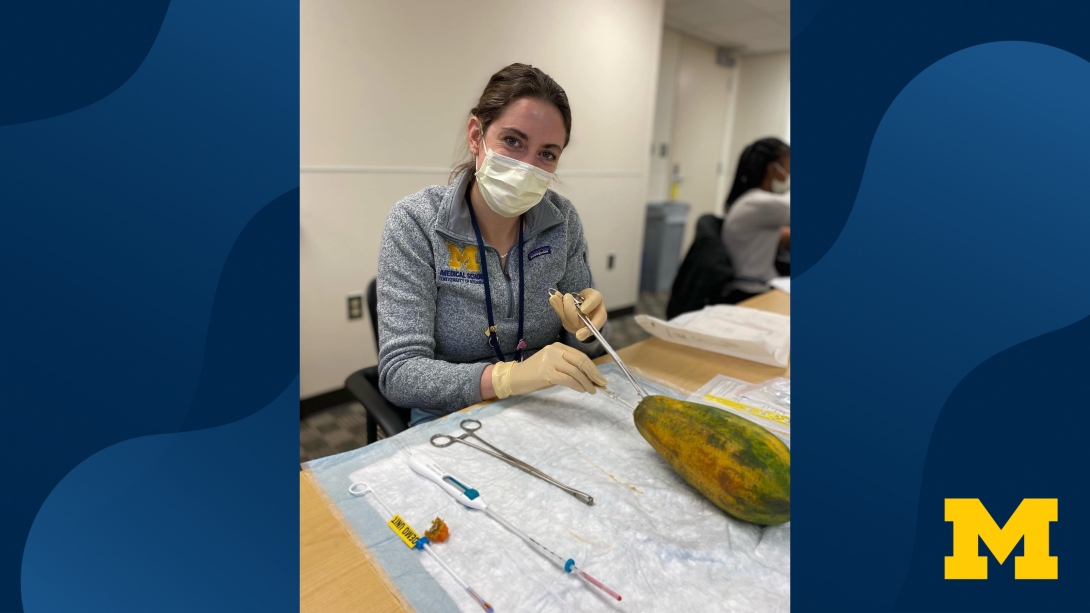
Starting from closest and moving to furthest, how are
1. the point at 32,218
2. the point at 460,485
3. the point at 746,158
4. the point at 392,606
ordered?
the point at 32,218
the point at 392,606
the point at 460,485
the point at 746,158

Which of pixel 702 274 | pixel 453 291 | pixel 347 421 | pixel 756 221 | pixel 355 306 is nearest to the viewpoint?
pixel 453 291

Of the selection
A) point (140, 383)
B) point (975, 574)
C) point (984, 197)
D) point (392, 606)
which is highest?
point (984, 197)

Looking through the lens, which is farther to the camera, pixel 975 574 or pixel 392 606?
pixel 392 606

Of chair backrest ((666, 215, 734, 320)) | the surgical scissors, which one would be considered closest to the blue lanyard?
the surgical scissors

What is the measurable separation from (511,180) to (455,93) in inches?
4.7

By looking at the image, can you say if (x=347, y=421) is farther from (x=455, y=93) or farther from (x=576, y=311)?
(x=455, y=93)

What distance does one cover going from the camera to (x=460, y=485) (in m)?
0.67

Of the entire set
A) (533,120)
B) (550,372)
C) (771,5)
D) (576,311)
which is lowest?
(550,372)

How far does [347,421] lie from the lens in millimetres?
1096

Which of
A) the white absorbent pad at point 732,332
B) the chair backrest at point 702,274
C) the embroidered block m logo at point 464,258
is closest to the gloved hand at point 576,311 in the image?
the embroidered block m logo at point 464,258

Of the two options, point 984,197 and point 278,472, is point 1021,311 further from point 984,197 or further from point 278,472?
point 278,472

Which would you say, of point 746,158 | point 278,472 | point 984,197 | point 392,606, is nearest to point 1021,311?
point 984,197

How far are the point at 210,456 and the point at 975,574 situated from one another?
43 cm

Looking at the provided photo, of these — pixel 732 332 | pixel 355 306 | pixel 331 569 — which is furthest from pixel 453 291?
pixel 732 332
